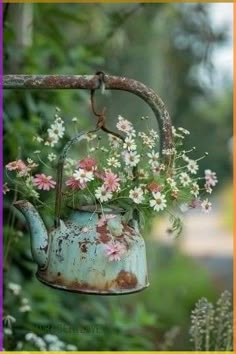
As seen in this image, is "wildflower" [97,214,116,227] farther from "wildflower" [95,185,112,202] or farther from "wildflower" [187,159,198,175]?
"wildflower" [187,159,198,175]

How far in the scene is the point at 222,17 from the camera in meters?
5.48

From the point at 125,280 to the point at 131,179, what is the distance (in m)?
0.18

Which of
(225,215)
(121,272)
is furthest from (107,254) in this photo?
(225,215)

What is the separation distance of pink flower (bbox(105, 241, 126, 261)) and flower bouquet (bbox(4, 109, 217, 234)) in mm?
73

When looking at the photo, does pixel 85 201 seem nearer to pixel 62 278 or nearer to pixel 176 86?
pixel 62 278

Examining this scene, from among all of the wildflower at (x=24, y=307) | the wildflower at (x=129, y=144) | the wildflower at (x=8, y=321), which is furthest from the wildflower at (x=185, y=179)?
the wildflower at (x=24, y=307)

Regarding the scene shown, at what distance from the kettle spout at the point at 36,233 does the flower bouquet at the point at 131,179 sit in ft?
0.10

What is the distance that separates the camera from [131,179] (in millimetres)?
1099

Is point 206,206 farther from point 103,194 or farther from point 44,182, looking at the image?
point 44,182

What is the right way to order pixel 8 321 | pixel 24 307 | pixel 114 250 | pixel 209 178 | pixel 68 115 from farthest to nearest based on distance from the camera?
pixel 68 115
pixel 24 307
pixel 8 321
pixel 209 178
pixel 114 250

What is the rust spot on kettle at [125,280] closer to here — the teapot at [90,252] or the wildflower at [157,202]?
the teapot at [90,252]

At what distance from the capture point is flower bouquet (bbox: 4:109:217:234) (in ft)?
3.47

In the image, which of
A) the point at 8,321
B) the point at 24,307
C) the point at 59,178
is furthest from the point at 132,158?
the point at 24,307

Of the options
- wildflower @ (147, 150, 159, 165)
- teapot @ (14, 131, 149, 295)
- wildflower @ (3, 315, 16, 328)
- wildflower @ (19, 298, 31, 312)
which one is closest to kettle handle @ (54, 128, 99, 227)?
teapot @ (14, 131, 149, 295)
